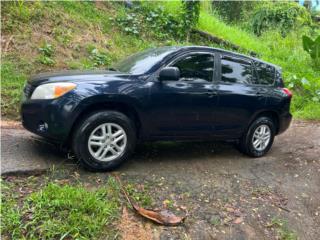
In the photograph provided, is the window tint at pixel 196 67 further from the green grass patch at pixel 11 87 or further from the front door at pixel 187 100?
the green grass patch at pixel 11 87

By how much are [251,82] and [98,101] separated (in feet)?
8.83

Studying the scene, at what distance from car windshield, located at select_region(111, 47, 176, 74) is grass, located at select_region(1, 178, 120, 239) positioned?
1.81 m

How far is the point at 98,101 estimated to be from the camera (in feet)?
17.0

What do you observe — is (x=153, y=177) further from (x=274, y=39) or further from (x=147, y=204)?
(x=274, y=39)

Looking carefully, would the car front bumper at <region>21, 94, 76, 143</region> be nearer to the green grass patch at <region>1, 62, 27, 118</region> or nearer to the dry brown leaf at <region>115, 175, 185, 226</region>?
the dry brown leaf at <region>115, 175, 185, 226</region>

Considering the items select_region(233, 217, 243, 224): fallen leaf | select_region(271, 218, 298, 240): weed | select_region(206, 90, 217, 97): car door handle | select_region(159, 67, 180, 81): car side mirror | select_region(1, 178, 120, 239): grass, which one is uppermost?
select_region(159, 67, 180, 81): car side mirror

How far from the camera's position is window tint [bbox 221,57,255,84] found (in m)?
6.40

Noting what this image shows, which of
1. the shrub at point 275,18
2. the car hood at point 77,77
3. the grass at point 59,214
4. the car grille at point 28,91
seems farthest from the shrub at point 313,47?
the grass at point 59,214

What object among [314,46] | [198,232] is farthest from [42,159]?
[314,46]

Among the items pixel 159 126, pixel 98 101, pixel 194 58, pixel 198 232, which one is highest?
pixel 194 58

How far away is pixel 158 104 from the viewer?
5.59 m

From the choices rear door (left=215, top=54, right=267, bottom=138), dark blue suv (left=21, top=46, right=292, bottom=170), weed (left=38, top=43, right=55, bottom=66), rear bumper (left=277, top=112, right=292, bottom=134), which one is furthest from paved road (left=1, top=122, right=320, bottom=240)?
weed (left=38, top=43, right=55, bottom=66)

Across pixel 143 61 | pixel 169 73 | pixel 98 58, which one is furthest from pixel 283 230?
pixel 98 58

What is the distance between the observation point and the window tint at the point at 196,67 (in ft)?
19.4
